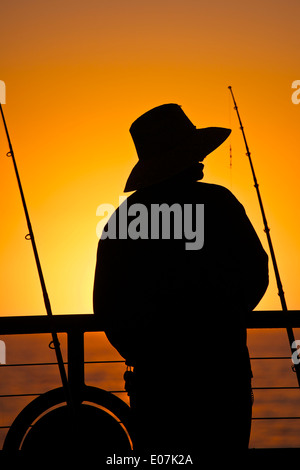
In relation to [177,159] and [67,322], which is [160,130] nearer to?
[177,159]

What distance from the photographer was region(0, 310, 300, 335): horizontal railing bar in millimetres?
3479

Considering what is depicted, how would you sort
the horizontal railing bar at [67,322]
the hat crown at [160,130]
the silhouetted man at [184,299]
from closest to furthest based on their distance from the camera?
the silhouetted man at [184,299], the hat crown at [160,130], the horizontal railing bar at [67,322]

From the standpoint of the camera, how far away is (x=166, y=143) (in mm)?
2717

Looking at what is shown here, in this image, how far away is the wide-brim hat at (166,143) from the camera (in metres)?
2.56

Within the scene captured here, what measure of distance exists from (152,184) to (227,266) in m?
0.37

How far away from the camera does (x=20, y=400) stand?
2494 centimetres

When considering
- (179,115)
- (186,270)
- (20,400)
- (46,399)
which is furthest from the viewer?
(20,400)

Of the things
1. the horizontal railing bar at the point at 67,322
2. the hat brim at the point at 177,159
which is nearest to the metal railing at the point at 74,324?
the horizontal railing bar at the point at 67,322

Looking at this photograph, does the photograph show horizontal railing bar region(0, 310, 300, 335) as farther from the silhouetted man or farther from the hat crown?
the hat crown

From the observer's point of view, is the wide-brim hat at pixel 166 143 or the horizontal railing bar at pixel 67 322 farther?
the horizontal railing bar at pixel 67 322

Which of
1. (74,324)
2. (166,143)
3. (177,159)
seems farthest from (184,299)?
(74,324)

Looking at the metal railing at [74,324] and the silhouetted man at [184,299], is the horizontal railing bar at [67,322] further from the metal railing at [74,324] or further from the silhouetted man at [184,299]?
the silhouetted man at [184,299]

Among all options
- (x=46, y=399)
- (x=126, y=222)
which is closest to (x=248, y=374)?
(x=126, y=222)
